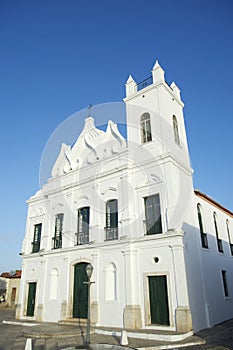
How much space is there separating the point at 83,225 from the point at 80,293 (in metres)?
3.42

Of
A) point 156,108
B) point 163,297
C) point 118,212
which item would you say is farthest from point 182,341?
point 156,108

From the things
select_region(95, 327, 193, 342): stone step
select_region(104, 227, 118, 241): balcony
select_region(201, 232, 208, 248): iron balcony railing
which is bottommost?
select_region(95, 327, 193, 342): stone step

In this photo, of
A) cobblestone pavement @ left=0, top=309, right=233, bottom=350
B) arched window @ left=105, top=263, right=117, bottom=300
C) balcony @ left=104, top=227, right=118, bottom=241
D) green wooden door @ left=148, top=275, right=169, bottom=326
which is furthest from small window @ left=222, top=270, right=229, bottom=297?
balcony @ left=104, top=227, right=118, bottom=241

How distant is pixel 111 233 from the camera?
1318 cm

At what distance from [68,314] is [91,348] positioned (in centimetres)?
747

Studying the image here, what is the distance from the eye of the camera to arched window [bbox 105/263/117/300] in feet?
40.2

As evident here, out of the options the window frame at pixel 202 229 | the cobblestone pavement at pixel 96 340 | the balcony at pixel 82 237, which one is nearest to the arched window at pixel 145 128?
the window frame at pixel 202 229

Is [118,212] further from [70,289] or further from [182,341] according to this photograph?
[182,341]

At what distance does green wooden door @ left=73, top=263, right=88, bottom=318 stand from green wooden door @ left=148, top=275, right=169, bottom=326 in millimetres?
3600

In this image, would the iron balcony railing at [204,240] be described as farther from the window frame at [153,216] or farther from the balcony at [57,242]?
the balcony at [57,242]

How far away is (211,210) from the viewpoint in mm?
15172

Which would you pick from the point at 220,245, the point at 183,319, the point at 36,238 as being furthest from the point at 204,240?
the point at 36,238

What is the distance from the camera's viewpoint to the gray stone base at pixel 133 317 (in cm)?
1079

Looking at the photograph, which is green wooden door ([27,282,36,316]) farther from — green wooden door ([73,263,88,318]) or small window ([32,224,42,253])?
green wooden door ([73,263,88,318])
